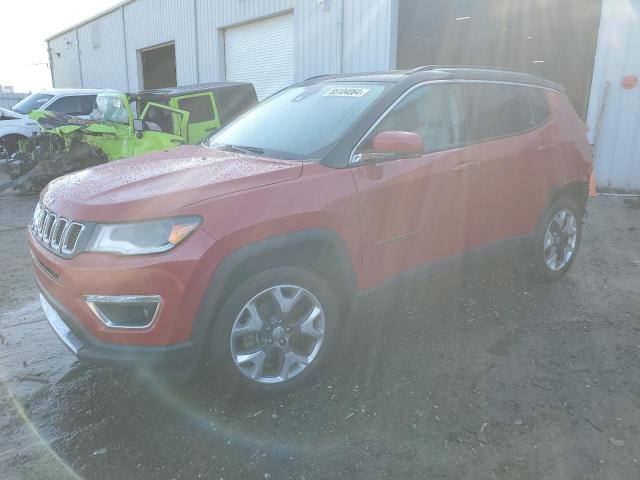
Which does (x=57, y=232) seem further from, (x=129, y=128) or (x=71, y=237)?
(x=129, y=128)

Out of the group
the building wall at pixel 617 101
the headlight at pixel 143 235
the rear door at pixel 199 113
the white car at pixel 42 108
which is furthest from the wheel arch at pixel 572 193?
the white car at pixel 42 108

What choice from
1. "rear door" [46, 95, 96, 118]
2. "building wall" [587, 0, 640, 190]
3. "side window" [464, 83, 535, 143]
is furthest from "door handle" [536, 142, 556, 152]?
"rear door" [46, 95, 96, 118]

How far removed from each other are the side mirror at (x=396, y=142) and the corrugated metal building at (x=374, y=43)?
730 cm

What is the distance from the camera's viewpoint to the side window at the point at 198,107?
27.3 ft

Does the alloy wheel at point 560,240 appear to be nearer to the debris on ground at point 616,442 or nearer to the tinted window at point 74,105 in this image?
the debris on ground at point 616,442

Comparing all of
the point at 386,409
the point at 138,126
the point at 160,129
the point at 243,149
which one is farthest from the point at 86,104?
the point at 386,409

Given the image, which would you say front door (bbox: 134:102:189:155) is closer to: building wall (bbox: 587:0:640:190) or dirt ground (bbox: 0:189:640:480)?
dirt ground (bbox: 0:189:640:480)

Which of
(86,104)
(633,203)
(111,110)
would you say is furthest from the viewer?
(86,104)

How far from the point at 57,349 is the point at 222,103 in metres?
6.09

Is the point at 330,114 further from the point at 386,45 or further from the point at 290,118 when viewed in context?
the point at 386,45

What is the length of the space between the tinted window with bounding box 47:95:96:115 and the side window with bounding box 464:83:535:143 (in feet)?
37.3

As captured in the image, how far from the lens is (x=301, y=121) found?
337cm

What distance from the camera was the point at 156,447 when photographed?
2.49 metres

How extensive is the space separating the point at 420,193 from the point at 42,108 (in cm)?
1182
